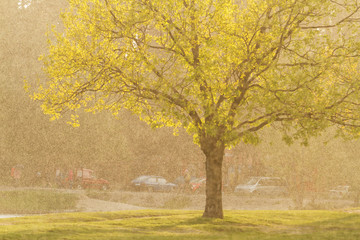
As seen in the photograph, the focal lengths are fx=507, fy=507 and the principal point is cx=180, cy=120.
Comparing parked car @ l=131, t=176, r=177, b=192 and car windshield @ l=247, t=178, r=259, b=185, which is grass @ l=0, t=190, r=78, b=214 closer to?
parked car @ l=131, t=176, r=177, b=192

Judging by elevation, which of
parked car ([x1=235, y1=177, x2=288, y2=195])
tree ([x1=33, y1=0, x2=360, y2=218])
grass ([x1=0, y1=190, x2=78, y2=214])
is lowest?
grass ([x1=0, y1=190, x2=78, y2=214])

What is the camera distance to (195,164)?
50.9m

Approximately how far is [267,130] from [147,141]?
1967 centimetres

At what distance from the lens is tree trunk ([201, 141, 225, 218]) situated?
18.3 m

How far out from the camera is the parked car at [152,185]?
4456 centimetres

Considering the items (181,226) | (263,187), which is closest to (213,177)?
(181,226)

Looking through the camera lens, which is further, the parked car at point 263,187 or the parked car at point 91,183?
the parked car at point 91,183

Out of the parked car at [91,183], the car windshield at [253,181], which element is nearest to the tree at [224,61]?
the car windshield at [253,181]

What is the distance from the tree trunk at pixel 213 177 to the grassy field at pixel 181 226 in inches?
19.7

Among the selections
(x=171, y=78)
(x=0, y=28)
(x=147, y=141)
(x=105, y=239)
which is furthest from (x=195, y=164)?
(x=105, y=239)

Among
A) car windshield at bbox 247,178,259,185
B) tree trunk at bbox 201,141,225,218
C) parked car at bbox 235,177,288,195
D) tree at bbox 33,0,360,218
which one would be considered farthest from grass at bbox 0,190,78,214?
car windshield at bbox 247,178,259,185

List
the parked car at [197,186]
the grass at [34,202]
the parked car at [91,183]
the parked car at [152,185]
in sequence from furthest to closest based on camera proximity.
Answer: the parked car at [91,183], the parked car at [152,185], the parked car at [197,186], the grass at [34,202]

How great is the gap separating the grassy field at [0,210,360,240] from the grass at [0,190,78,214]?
860 centimetres

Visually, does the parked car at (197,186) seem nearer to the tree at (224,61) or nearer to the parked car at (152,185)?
the parked car at (152,185)
